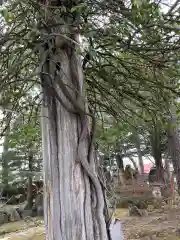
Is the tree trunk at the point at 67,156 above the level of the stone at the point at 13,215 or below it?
above

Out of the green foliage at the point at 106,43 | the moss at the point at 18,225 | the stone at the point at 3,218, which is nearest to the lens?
the green foliage at the point at 106,43

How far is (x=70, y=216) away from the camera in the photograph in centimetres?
112

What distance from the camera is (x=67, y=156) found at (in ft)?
3.84

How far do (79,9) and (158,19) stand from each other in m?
0.28

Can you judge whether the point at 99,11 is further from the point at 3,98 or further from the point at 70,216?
the point at 70,216

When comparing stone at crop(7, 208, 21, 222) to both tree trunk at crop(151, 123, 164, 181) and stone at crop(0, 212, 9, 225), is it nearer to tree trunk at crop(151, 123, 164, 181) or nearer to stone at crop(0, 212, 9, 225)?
stone at crop(0, 212, 9, 225)

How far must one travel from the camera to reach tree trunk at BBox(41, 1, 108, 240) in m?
1.13

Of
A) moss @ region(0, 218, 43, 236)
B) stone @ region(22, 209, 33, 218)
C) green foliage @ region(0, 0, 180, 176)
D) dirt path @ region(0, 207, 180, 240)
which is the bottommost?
moss @ region(0, 218, 43, 236)

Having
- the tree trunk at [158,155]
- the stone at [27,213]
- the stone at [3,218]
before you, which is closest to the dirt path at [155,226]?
the tree trunk at [158,155]

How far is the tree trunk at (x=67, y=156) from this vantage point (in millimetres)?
1130

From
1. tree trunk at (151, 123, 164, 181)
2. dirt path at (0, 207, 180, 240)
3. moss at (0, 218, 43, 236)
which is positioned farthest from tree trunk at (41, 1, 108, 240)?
tree trunk at (151, 123, 164, 181)

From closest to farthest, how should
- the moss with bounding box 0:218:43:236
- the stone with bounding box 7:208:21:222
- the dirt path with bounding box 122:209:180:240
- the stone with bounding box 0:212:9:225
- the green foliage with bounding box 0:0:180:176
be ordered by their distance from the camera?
the green foliage with bounding box 0:0:180:176 < the dirt path with bounding box 122:209:180:240 < the moss with bounding box 0:218:43:236 < the stone with bounding box 0:212:9:225 < the stone with bounding box 7:208:21:222

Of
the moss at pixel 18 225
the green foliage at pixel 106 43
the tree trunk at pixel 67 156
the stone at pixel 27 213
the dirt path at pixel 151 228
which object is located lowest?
the moss at pixel 18 225

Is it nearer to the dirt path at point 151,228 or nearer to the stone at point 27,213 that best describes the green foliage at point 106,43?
the dirt path at point 151,228
